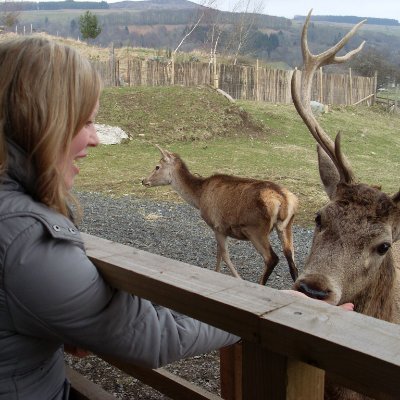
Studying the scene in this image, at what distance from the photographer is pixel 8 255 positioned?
1422 mm

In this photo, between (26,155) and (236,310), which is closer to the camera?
(236,310)

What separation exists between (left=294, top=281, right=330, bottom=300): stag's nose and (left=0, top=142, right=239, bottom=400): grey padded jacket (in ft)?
4.95

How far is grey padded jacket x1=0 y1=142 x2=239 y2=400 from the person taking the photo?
4.66 feet

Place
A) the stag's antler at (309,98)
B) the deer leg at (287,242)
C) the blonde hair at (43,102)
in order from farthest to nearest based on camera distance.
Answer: the deer leg at (287,242), the stag's antler at (309,98), the blonde hair at (43,102)

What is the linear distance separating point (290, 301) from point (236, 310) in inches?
5.6

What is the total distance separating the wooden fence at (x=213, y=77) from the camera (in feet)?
89.2

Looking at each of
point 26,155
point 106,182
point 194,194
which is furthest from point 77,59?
point 106,182

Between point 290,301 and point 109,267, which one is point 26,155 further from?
point 290,301

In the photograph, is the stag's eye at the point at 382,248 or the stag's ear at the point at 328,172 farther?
the stag's ear at the point at 328,172

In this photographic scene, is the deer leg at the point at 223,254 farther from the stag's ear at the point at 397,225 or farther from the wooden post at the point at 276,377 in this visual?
the wooden post at the point at 276,377

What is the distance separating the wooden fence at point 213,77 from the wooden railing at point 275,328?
1015 inches

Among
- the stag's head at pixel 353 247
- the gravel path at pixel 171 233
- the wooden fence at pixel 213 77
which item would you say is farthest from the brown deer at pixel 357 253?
the wooden fence at pixel 213 77

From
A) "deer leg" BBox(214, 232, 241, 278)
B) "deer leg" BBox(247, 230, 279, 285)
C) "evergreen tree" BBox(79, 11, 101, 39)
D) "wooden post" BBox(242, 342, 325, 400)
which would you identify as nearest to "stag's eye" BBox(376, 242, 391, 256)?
"wooden post" BBox(242, 342, 325, 400)

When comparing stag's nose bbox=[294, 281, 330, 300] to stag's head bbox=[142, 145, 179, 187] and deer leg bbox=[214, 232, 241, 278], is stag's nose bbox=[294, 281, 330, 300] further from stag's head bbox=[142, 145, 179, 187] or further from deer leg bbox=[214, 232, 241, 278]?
stag's head bbox=[142, 145, 179, 187]
